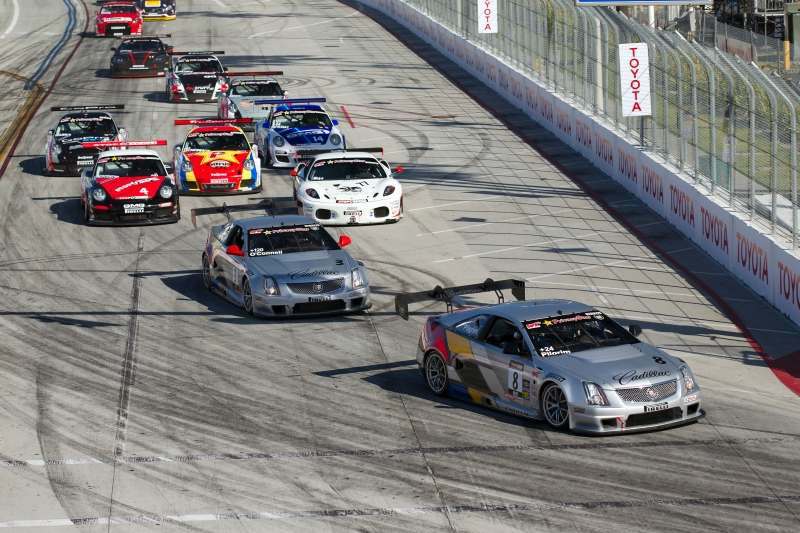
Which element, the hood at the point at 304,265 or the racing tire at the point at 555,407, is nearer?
the racing tire at the point at 555,407

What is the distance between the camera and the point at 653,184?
28.8 m

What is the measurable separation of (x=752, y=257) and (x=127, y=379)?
397 inches

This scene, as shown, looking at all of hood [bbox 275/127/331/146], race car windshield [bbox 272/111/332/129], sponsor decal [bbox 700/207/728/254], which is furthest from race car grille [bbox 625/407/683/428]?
race car windshield [bbox 272/111/332/129]

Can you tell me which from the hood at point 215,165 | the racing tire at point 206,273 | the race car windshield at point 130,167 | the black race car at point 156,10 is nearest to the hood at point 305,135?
the hood at point 215,165

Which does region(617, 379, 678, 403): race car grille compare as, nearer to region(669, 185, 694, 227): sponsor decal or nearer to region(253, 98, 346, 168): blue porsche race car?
region(669, 185, 694, 227): sponsor decal

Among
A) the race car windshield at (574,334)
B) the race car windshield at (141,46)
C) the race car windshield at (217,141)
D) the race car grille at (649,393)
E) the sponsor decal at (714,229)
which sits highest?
the race car windshield at (574,334)

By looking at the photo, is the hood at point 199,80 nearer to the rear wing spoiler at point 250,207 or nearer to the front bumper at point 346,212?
the front bumper at point 346,212

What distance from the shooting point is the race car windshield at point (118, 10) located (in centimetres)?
6072

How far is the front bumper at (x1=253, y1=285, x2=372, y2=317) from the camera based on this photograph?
69.4ft

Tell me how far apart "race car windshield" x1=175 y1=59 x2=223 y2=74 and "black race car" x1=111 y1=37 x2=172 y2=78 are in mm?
3761

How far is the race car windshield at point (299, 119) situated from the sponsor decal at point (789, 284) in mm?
15704

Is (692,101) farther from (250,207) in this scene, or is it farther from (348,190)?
(250,207)

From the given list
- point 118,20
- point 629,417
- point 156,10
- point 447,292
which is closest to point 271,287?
point 447,292

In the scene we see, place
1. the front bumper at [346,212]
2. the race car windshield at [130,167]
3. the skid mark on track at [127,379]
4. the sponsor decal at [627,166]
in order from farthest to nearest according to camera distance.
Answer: the sponsor decal at [627,166], the race car windshield at [130,167], the front bumper at [346,212], the skid mark on track at [127,379]
